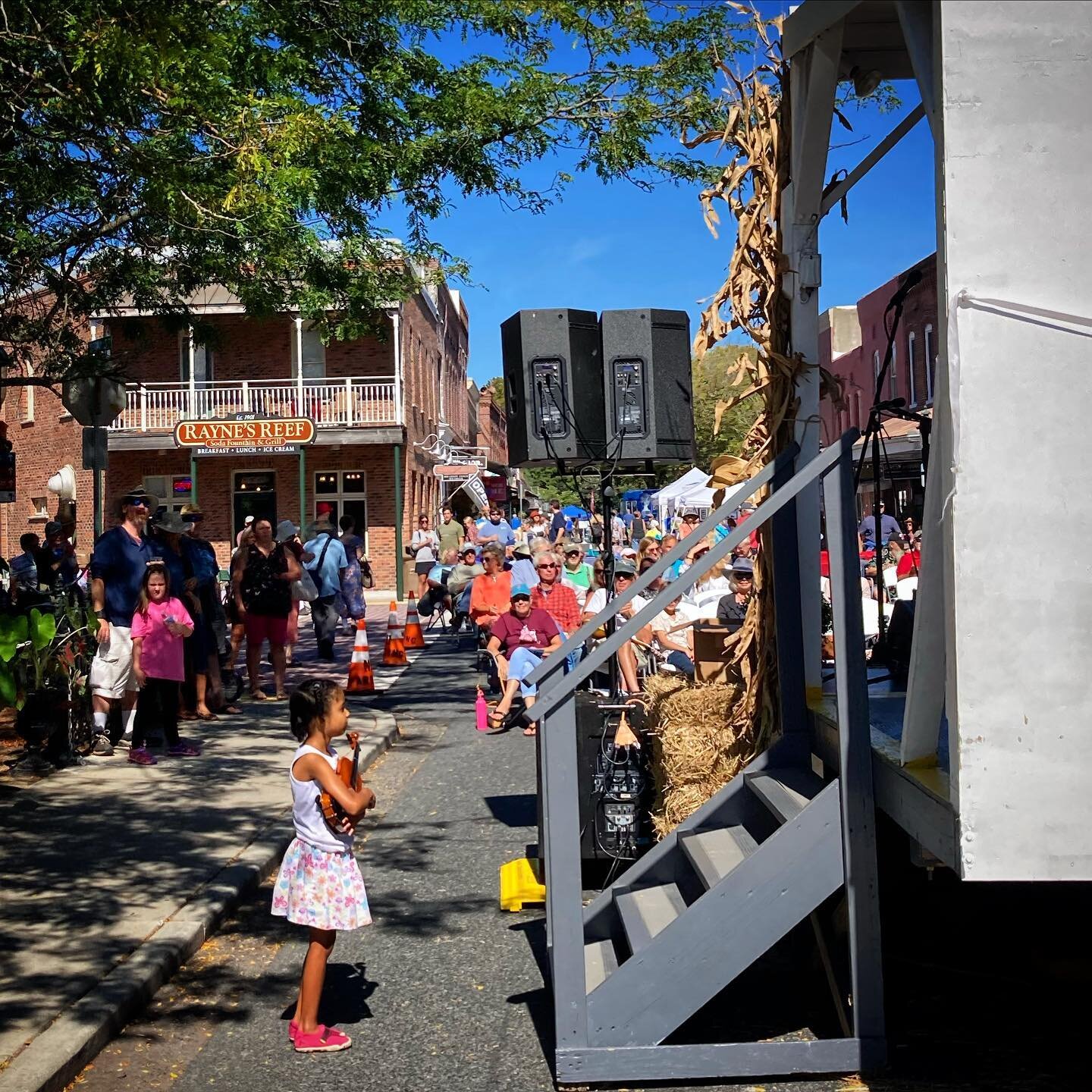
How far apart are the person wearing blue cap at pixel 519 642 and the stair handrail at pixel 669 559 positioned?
5770mm

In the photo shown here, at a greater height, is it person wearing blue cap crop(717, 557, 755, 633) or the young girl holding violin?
person wearing blue cap crop(717, 557, 755, 633)

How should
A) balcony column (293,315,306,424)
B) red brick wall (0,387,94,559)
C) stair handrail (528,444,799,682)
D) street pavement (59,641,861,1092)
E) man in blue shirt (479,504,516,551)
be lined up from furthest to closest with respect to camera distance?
1. red brick wall (0,387,94,559)
2. balcony column (293,315,306,424)
3. man in blue shirt (479,504,516,551)
4. stair handrail (528,444,799,682)
5. street pavement (59,641,861,1092)

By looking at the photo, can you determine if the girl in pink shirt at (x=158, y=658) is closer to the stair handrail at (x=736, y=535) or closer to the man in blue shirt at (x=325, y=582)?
the stair handrail at (x=736, y=535)

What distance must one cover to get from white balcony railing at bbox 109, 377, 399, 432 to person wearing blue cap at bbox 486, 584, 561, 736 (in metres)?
20.8

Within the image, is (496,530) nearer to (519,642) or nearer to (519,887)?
(519,642)

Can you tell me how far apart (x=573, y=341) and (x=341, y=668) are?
313 inches

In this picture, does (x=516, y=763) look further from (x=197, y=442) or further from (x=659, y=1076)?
(x=197, y=442)

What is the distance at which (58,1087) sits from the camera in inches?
164

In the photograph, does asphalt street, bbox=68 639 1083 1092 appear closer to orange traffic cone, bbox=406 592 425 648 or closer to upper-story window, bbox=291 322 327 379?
orange traffic cone, bbox=406 592 425 648

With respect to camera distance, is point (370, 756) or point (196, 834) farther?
point (370, 756)

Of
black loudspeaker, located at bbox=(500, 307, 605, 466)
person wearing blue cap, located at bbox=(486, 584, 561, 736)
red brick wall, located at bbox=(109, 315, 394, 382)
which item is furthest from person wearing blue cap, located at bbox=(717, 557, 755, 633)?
red brick wall, located at bbox=(109, 315, 394, 382)

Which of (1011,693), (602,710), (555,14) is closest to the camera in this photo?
(1011,693)

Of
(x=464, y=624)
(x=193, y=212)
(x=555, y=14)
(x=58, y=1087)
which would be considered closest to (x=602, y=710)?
(x=58, y=1087)

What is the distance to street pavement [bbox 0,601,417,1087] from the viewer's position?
500 centimetres
